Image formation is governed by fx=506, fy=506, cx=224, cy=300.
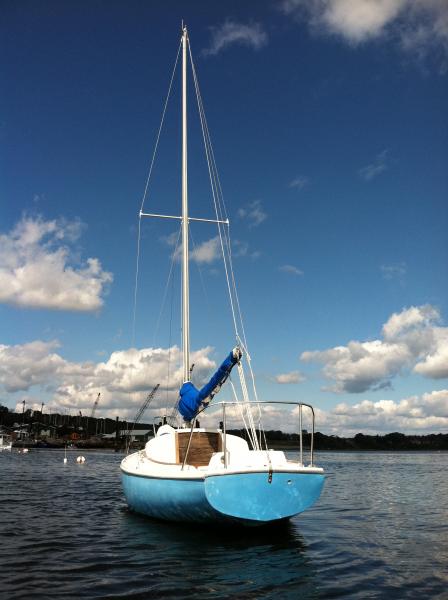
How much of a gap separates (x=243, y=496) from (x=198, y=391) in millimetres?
5963

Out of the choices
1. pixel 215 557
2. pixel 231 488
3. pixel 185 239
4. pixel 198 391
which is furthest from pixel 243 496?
pixel 185 239

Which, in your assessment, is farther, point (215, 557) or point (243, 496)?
point (243, 496)

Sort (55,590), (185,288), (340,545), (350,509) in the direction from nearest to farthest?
(55,590) < (340,545) < (185,288) < (350,509)

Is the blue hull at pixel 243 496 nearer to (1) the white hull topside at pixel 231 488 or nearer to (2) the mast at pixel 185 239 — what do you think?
(1) the white hull topside at pixel 231 488

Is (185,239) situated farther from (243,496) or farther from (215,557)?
(215,557)

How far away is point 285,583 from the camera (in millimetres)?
10477

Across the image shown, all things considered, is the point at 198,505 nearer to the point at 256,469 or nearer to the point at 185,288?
the point at 256,469

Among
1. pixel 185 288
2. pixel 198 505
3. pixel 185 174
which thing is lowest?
pixel 198 505

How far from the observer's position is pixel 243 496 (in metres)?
13.0

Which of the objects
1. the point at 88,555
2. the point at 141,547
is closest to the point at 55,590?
the point at 88,555

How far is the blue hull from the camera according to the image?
12961mm

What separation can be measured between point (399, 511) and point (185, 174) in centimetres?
1883

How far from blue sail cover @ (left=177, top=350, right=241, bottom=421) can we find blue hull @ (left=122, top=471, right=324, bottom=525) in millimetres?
3206

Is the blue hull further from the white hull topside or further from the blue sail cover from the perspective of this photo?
the blue sail cover
